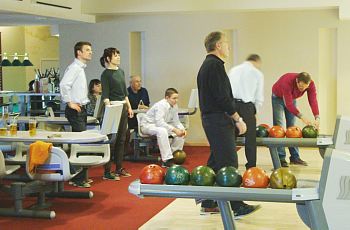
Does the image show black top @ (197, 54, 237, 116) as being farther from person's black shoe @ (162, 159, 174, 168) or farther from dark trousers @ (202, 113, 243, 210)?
person's black shoe @ (162, 159, 174, 168)

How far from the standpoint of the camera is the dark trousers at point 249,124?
559cm

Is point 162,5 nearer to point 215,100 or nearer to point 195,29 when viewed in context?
point 195,29

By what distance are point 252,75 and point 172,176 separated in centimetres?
215

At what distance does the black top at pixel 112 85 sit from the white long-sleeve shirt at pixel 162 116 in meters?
1.01

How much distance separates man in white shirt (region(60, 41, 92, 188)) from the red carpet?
29.0 inches

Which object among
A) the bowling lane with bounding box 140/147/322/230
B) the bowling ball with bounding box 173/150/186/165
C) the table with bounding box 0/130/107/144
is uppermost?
the table with bounding box 0/130/107/144

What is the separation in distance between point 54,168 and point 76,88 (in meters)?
1.26

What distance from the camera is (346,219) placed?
3270mm

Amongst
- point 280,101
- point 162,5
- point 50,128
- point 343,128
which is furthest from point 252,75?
point 162,5

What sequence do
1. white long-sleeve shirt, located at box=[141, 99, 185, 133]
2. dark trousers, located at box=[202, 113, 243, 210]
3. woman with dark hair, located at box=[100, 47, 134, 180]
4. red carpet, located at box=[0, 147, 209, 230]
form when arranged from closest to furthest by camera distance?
dark trousers, located at box=[202, 113, 243, 210], red carpet, located at box=[0, 147, 209, 230], woman with dark hair, located at box=[100, 47, 134, 180], white long-sleeve shirt, located at box=[141, 99, 185, 133]

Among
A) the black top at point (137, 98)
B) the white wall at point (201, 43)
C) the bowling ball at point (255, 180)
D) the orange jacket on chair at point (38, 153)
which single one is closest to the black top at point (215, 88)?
the bowling ball at point (255, 180)

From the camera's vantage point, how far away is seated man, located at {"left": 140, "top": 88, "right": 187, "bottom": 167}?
7633 millimetres

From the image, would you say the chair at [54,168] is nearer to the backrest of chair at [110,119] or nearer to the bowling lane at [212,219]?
the backrest of chair at [110,119]

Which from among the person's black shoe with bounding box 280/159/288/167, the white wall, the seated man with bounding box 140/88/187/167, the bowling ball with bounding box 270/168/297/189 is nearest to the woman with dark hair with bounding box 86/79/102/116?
the seated man with bounding box 140/88/187/167
